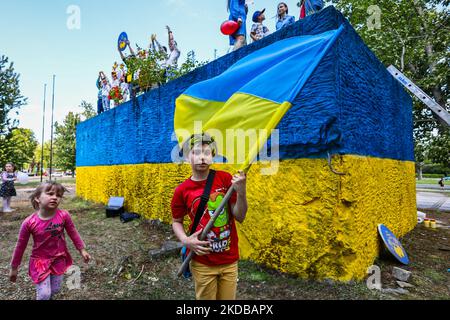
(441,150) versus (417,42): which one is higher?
(417,42)

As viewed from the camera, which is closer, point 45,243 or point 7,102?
point 45,243

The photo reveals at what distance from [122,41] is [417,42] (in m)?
15.2

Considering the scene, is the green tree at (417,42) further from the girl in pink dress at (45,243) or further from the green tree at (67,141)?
the green tree at (67,141)

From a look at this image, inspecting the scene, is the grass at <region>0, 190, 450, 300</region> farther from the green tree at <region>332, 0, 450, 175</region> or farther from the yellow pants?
the green tree at <region>332, 0, 450, 175</region>

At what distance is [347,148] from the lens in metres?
3.76

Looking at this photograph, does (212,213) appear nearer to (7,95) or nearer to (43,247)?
(43,247)

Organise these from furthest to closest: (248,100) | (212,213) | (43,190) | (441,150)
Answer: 1. (441,150)
2. (43,190)
3. (248,100)
4. (212,213)

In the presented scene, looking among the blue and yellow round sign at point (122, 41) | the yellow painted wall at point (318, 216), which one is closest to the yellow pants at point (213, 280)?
the yellow painted wall at point (318, 216)

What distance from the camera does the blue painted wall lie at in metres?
3.78

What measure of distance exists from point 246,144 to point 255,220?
2.53 metres

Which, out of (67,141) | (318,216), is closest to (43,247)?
(318,216)

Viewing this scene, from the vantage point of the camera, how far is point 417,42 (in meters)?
15.0

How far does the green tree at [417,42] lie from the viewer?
14.0 m
